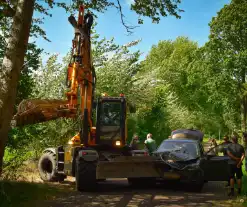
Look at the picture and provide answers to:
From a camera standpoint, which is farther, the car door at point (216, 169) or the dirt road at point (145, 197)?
the car door at point (216, 169)

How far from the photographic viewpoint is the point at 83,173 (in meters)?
11.0

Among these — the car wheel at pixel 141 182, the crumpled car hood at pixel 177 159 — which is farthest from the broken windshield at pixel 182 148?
the car wheel at pixel 141 182

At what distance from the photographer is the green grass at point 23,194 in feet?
27.1

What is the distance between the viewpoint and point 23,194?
375 inches

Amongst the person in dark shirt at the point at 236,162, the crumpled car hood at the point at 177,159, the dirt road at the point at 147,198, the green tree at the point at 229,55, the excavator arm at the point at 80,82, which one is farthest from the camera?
the green tree at the point at 229,55

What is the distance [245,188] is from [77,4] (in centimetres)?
791

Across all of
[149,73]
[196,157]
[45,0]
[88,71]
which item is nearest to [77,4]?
[45,0]

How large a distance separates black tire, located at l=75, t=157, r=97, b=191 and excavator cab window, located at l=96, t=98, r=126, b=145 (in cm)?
172

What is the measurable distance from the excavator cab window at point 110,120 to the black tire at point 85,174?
1.72 m

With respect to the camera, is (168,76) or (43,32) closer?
(43,32)

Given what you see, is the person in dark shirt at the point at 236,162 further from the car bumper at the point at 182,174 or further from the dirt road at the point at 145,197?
the car bumper at the point at 182,174

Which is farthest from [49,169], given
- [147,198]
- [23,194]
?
[147,198]

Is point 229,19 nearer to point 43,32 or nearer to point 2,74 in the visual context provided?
point 43,32

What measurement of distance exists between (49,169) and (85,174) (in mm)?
4081
